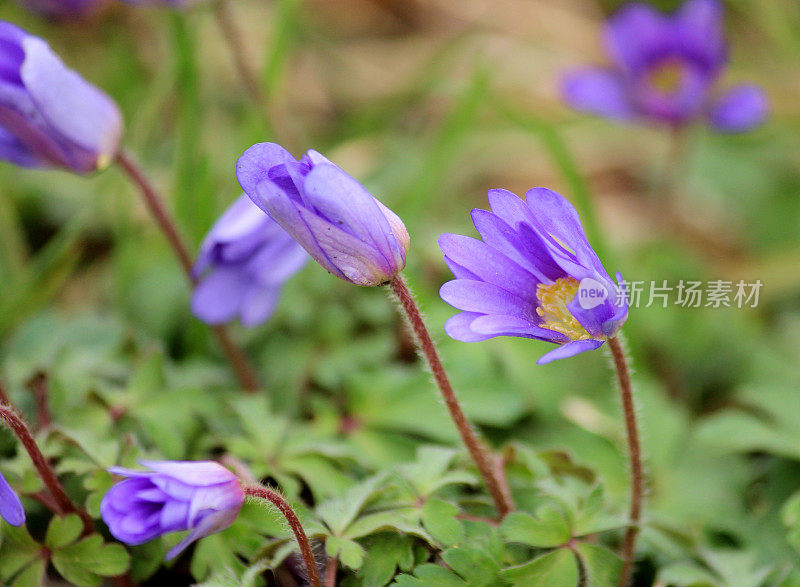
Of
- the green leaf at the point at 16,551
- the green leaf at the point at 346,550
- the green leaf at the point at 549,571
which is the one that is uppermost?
the green leaf at the point at 346,550

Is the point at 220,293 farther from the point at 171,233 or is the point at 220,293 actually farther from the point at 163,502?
the point at 163,502

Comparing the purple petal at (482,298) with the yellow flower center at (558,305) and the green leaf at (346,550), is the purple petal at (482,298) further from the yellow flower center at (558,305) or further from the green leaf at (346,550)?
the green leaf at (346,550)

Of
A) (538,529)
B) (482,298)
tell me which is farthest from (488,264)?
(538,529)

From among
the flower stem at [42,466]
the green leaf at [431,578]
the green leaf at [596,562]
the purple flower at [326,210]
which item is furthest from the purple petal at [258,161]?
the green leaf at [596,562]

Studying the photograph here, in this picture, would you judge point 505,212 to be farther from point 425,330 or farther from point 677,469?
point 677,469

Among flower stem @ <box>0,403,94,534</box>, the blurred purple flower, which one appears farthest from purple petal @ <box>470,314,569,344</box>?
the blurred purple flower

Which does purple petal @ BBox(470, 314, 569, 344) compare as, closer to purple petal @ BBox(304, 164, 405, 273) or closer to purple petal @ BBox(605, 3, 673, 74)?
purple petal @ BBox(304, 164, 405, 273)
